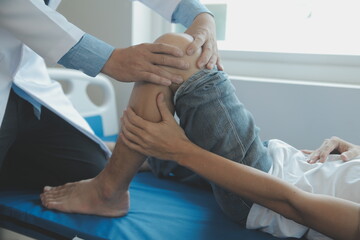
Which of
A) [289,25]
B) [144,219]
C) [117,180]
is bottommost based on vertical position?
[144,219]

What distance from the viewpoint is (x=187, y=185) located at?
1.36 metres

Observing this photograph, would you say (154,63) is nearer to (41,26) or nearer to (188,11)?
(41,26)

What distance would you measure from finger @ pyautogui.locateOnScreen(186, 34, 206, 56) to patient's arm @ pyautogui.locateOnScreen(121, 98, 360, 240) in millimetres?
156

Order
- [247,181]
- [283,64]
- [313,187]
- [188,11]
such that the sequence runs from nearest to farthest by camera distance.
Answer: [247,181] < [313,187] < [188,11] < [283,64]

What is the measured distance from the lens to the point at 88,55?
0.99 metres

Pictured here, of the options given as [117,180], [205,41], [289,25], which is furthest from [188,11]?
[289,25]

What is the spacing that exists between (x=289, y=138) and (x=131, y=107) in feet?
2.95

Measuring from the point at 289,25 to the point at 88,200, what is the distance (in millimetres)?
1344

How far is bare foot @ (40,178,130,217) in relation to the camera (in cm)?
109

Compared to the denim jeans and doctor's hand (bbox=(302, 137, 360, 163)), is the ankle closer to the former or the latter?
the denim jeans

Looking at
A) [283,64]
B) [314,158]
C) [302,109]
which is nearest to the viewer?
[314,158]

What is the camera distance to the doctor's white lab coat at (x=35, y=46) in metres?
0.98

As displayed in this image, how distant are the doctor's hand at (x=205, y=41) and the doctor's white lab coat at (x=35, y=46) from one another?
20 centimetres

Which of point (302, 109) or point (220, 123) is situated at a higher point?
point (220, 123)
